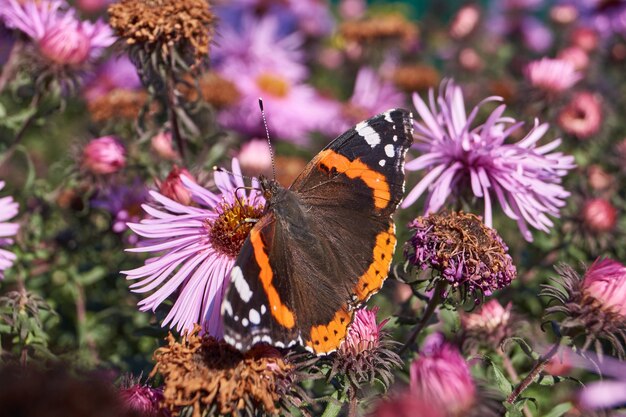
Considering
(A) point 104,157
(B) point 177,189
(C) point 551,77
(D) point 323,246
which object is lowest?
(D) point 323,246

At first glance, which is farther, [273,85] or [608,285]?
[273,85]

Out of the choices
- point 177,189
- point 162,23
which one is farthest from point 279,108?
point 177,189

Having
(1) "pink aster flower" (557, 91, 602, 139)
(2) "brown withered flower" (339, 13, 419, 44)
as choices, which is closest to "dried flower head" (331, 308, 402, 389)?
(1) "pink aster flower" (557, 91, 602, 139)

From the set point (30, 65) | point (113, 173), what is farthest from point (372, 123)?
point (30, 65)

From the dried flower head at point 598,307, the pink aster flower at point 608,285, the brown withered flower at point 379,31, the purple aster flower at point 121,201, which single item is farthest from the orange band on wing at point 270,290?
the brown withered flower at point 379,31

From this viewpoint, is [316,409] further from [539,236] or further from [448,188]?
[539,236]

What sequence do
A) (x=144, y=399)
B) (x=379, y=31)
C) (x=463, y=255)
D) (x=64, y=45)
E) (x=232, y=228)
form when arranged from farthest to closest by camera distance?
(x=379, y=31) < (x=64, y=45) < (x=232, y=228) < (x=463, y=255) < (x=144, y=399)

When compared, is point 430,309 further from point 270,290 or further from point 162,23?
point 162,23
